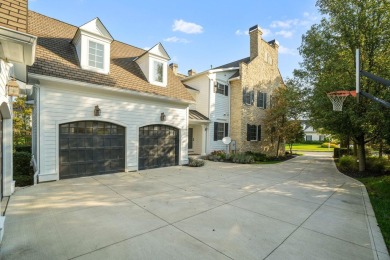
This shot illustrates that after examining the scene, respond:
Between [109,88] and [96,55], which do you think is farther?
[96,55]

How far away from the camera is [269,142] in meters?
19.8

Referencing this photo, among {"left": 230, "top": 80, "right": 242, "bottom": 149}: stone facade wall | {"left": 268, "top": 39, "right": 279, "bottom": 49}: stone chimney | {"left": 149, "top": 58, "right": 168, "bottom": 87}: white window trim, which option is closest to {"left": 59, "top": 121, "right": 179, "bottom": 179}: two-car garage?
{"left": 149, "top": 58, "right": 168, "bottom": 87}: white window trim

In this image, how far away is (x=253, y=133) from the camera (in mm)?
17875

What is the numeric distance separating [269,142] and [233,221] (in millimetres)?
16883

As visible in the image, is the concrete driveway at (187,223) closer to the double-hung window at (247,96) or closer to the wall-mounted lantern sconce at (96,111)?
the wall-mounted lantern sconce at (96,111)

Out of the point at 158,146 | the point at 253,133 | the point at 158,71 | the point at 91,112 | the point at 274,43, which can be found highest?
the point at 274,43

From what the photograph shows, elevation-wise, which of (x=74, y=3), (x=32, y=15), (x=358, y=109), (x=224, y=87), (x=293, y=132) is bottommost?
(x=293, y=132)

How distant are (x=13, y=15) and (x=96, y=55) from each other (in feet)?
20.9

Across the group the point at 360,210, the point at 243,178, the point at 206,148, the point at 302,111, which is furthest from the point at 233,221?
the point at 302,111

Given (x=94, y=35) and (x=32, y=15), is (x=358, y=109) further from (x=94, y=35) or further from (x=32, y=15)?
(x=32, y=15)

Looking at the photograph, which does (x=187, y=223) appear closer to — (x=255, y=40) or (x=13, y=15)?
(x=13, y=15)

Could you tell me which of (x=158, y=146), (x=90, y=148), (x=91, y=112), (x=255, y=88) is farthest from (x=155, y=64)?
(x=255, y=88)

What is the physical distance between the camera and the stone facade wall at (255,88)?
16422mm

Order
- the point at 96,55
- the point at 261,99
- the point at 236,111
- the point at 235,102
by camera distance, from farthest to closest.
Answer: the point at 261,99, the point at 235,102, the point at 236,111, the point at 96,55
